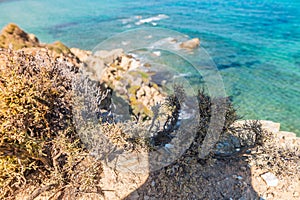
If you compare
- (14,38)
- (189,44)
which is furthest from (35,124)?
(189,44)

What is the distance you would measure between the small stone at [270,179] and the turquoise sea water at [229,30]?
1663 millimetres

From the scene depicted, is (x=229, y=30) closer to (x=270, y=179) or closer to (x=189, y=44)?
(x=189, y=44)

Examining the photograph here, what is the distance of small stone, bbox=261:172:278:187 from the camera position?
5.32 m

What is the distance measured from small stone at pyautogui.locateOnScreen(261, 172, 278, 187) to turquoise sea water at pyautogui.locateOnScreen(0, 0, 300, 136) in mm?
1663

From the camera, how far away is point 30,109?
4.22 meters

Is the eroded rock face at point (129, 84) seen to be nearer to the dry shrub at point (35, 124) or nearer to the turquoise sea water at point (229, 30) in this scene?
the turquoise sea water at point (229, 30)

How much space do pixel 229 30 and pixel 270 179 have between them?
24.2 meters

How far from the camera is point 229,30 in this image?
26.8m

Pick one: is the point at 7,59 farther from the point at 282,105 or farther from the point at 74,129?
the point at 282,105

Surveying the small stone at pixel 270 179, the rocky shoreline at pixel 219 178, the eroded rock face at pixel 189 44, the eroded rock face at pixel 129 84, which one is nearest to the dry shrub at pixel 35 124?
the rocky shoreline at pixel 219 178

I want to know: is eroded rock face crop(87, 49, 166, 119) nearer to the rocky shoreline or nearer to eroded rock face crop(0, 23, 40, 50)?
eroded rock face crop(0, 23, 40, 50)

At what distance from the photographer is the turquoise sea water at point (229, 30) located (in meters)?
14.8

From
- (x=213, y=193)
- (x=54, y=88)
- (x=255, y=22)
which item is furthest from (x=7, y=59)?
(x=255, y=22)

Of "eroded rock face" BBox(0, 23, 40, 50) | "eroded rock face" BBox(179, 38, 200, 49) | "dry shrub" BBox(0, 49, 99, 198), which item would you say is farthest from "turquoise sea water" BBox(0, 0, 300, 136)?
"eroded rock face" BBox(0, 23, 40, 50)
